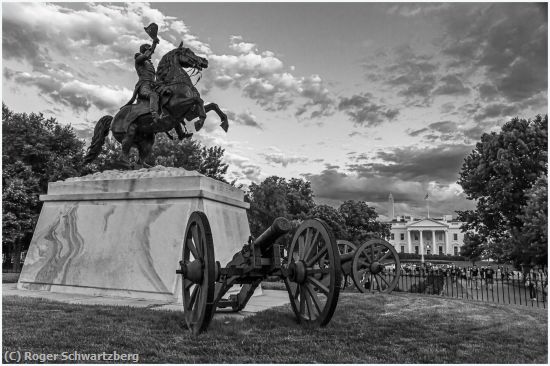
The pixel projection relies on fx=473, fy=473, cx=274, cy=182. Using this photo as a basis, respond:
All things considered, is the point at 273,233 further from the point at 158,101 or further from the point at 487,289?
the point at 487,289

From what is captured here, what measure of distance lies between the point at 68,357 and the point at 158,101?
7400mm

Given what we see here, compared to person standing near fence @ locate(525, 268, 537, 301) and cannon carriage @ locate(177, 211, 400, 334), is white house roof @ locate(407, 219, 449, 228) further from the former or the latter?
cannon carriage @ locate(177, 211, 400, 334)

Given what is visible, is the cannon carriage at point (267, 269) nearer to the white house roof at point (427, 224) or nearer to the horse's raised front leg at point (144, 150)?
the horse's raised front leg at point (144, 150)

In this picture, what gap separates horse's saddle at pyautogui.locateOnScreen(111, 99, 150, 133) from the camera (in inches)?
445

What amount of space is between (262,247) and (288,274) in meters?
0.55

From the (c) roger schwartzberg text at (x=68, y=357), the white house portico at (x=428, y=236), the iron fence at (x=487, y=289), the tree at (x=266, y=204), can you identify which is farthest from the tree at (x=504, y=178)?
the white house portico at (x=428, y=236)

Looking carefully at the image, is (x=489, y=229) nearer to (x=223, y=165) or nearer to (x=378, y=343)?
(x=223, y=165)

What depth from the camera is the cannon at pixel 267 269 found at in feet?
18.0

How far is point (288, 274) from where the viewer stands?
20.2 ft

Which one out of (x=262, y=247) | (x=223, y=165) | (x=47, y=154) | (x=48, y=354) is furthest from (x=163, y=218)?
(x=223, y=165)

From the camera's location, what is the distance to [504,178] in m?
26.8

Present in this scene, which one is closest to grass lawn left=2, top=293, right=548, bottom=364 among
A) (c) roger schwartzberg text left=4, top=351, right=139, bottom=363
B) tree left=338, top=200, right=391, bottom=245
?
(c) roger schwartzberg text left=4, top=351, right=139, bottom=363

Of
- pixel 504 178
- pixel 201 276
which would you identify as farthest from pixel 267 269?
pixel 504 178


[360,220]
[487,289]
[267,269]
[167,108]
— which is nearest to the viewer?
[267,269]
